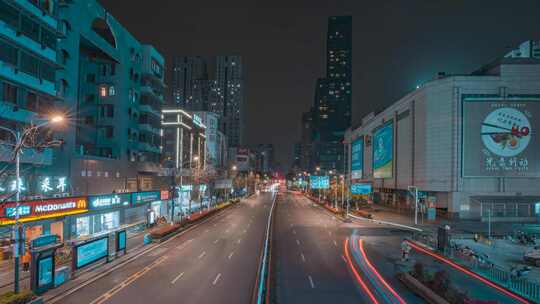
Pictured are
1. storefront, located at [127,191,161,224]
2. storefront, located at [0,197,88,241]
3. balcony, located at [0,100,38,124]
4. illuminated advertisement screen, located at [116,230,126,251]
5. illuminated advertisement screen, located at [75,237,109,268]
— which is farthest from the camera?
storefront, located at [127,191,161,224]

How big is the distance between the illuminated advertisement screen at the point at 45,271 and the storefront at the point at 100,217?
11850 millimetres

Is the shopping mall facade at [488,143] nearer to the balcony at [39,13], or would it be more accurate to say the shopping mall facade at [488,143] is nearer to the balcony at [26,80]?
the balcony at [39,13]

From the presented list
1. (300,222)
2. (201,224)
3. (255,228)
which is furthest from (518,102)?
(201,224)

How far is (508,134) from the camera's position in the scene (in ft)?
208

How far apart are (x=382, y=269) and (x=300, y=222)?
2845 cm

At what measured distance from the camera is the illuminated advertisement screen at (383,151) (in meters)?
87.2

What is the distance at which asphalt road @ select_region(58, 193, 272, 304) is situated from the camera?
1909cm

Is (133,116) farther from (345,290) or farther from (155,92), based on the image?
(345,290)

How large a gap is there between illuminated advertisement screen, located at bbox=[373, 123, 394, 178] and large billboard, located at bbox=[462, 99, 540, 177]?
22.8m

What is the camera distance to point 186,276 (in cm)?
2330

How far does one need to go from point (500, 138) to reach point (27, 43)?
2706 inches

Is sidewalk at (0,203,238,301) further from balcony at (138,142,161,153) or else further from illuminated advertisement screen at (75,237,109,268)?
balcony at (138,142,161,153)

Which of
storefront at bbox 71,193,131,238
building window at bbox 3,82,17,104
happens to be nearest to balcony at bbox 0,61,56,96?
building window at bbox 3,82,17,104

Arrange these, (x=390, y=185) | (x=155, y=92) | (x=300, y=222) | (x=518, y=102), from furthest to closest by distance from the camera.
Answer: (x=390, y=185)
(x=155, y=92)
(x=518, y=102)
(x=300, y=222)
